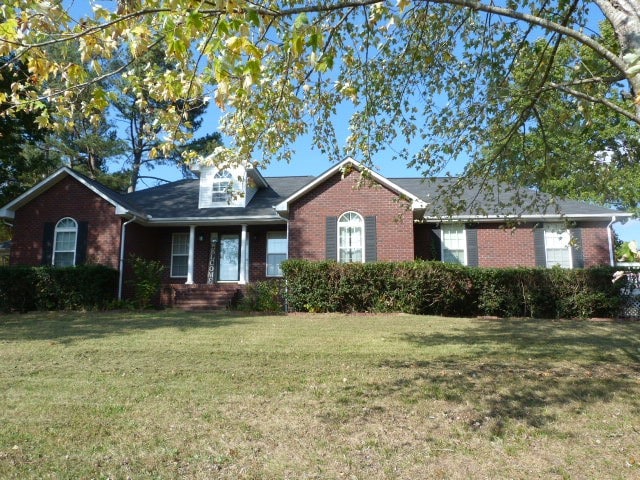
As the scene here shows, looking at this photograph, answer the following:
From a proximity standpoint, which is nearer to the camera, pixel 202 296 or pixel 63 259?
pixel 202 296

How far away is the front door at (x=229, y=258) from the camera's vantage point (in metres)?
17.0

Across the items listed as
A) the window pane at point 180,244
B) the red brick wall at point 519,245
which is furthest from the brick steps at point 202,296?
the red brick wall at point 519,245

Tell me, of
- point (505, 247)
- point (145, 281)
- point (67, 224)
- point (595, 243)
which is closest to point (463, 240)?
point (505, 247)

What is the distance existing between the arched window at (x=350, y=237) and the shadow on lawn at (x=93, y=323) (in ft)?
13.6

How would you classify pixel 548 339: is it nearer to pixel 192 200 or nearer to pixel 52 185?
pixel 192 200

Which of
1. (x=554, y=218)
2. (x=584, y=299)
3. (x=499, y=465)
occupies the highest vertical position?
(x=554, y=218)

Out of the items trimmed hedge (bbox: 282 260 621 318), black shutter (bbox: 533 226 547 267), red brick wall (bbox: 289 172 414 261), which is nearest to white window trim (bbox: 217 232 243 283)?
red brick wall (bbox: 289 172 414 261)

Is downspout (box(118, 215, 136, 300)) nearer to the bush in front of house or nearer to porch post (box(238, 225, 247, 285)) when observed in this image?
porch post (box(238, 225, 247, 285))

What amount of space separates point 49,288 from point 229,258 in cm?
577

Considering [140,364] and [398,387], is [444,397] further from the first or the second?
[140,364]

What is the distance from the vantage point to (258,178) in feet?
61.5

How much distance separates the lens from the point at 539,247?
52.3 ft

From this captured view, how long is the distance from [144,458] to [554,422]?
3669mm

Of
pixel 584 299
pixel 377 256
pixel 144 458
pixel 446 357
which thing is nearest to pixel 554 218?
pixel 584 299
